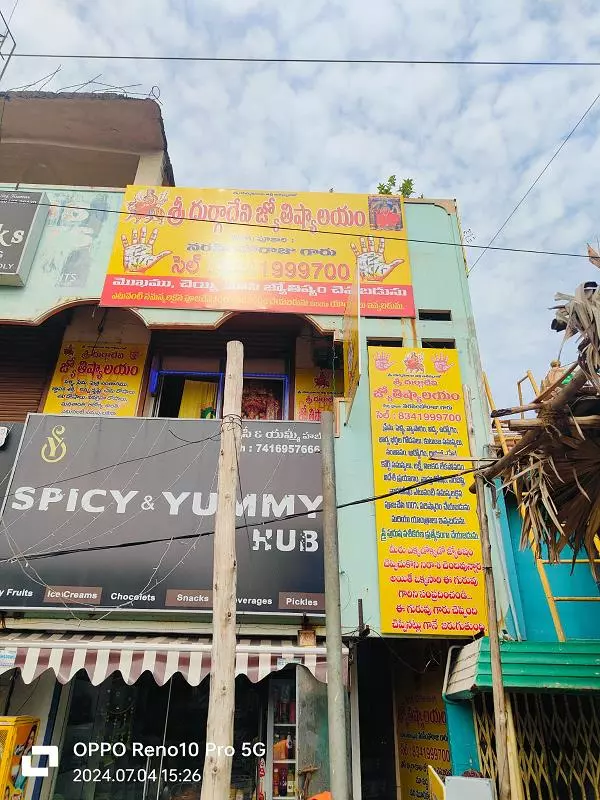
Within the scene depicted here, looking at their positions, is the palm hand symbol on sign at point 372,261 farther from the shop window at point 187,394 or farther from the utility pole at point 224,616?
the utility pole at point 224,616

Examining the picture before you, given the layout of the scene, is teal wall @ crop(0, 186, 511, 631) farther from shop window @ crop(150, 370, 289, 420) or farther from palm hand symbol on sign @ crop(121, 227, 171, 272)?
shop window @ crop(150, 370, 289, 420)

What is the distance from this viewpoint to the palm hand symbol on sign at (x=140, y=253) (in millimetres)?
9531

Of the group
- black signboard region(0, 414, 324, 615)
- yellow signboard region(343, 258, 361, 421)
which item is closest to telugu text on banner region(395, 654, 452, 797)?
black signboard region(0, 414, 324, 615)

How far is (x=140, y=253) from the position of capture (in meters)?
9.65

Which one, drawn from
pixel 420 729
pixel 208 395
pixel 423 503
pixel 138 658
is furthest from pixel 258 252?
pixel 420 729

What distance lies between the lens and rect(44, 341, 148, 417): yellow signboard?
9.61 meters

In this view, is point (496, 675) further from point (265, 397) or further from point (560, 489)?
point (265, 397)

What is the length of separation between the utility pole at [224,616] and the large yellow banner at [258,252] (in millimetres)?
4526

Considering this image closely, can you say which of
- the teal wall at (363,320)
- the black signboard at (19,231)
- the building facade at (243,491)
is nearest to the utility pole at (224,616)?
the building facade at (243,491)

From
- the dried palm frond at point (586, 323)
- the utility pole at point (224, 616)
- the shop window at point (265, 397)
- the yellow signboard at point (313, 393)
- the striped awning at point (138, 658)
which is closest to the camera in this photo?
the utility pole at point (224, 616)

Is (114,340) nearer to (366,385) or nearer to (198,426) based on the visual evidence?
(198,426)

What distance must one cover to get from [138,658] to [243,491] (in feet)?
8.11

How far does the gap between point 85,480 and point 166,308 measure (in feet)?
10.3

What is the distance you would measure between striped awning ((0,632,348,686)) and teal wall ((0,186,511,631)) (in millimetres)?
957
